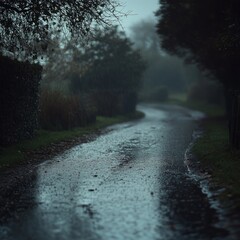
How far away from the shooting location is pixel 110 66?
40125 mm

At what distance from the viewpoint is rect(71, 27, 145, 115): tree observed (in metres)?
38.8

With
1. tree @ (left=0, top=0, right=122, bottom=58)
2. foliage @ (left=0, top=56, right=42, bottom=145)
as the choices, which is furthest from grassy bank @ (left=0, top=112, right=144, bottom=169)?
tree @ (left=0, top=0, right=122, bottom=58)

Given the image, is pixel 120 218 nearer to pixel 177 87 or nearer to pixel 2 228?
pixel 2 228

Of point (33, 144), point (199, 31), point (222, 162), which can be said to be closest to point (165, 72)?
point (199, 31)

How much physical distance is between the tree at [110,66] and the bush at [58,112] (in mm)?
13041

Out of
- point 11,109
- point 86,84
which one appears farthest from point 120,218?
point 86,84

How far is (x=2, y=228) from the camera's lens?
7.04m

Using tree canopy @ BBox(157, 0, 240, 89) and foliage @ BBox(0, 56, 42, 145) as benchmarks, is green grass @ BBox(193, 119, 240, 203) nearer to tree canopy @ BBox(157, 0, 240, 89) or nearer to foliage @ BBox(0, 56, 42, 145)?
foliage @ BBox(0, 56, 42, 145)

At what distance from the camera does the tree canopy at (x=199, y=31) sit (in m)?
24.4

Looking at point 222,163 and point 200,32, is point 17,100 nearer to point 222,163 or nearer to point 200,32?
point 222,163

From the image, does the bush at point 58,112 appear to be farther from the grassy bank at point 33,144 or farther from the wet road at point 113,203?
the wet road at point 113,203

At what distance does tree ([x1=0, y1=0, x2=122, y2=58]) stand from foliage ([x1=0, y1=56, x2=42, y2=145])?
34.8 inches

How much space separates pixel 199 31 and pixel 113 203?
70.1 feet

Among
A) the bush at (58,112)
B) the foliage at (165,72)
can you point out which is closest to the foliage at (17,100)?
the bush at (58,112)
